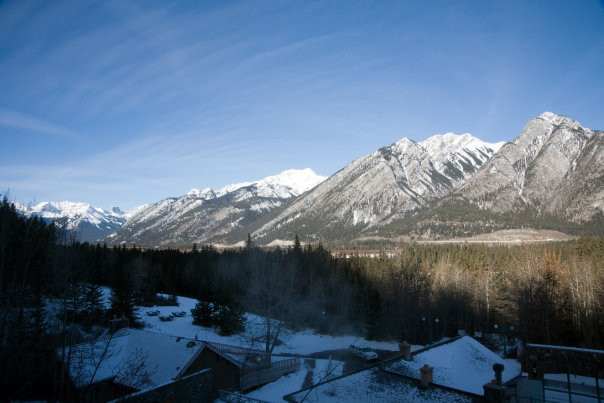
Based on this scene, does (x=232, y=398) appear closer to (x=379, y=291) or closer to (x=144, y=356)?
(x=144, y=356)

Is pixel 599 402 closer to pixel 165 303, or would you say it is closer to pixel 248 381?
pixel 248 381

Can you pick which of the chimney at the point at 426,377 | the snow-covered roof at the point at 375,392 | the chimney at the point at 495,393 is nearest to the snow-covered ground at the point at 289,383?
the snow-covered roof at the point at 375,392

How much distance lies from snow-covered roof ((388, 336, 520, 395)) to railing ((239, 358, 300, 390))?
12943 mm

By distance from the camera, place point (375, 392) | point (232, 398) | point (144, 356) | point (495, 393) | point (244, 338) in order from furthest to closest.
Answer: point (244, 338) → point (144, 356) → point (375, 392) → point (495, 393) → point (232, 398)

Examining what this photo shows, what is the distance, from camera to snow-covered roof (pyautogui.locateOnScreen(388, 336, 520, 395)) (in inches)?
789

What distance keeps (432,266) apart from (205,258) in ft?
152

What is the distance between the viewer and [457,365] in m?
22.2

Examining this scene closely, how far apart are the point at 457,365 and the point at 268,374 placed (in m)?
16.4

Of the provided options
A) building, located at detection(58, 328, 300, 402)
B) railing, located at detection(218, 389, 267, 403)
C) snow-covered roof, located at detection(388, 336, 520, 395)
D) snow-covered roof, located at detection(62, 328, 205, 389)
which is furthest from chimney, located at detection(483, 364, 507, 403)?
snow-covered roof, located at detection(62, 328, 205, 389)

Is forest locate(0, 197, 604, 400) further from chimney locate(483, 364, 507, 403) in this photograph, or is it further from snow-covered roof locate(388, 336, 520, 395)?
chimney locate(483, 364, 507, 403)

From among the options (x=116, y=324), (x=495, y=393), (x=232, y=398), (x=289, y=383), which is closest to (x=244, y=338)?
(x=289, y=383)

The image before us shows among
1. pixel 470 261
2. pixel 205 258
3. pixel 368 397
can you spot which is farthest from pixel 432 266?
pixel 368 397

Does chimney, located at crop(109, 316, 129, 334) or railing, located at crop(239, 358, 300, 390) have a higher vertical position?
chimney, located at crop(109, 316, 129, 334)

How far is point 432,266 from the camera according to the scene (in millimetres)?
73625
